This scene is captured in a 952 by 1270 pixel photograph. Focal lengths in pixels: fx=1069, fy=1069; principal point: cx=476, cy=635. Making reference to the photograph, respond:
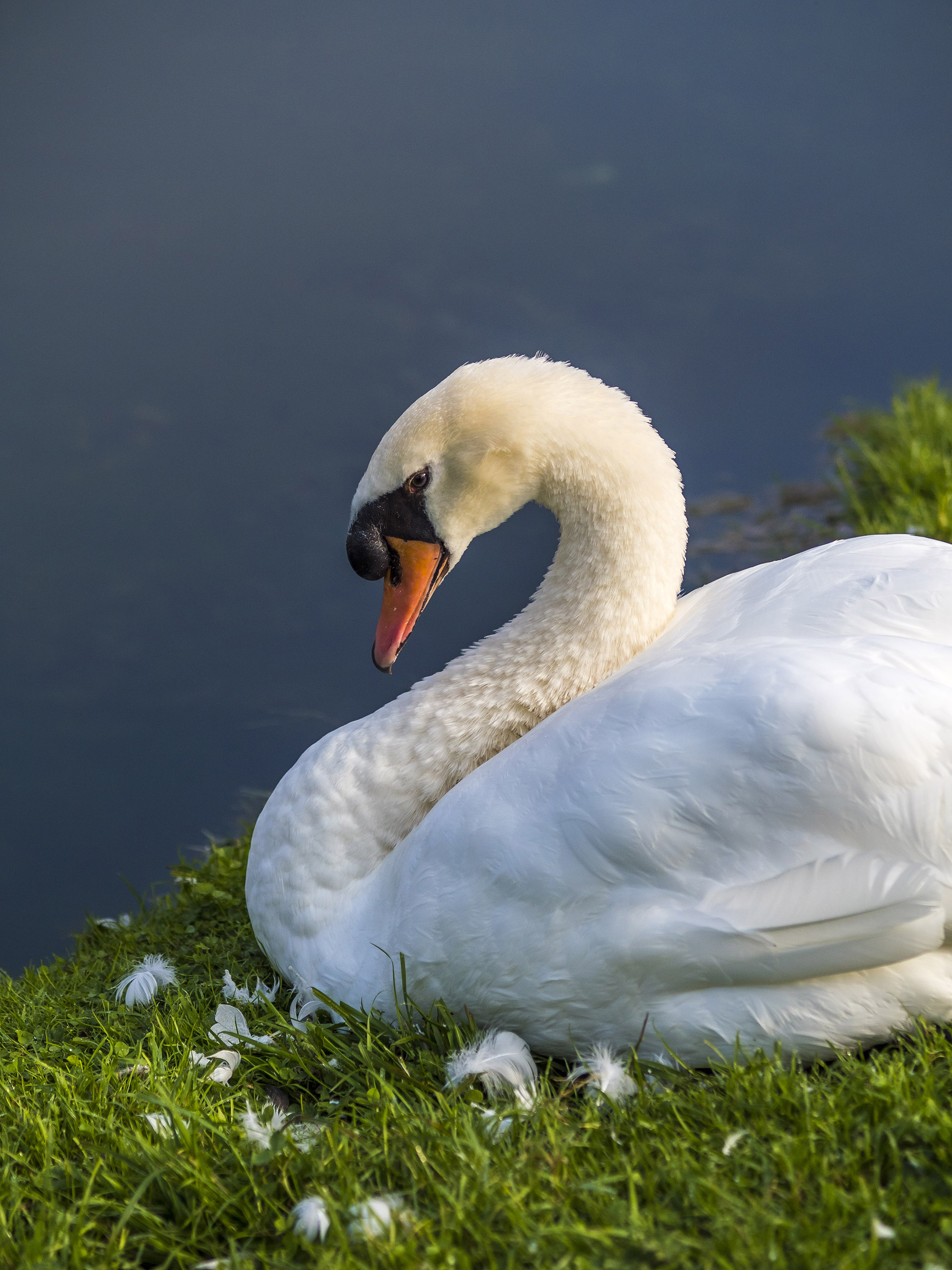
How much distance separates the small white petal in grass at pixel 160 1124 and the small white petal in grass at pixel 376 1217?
552 mm

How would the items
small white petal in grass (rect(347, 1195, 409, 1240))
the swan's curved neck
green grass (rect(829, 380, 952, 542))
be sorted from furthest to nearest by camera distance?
green grass (rect(829, 380, 952, 542)) < the swan's curved neck < small white petal in grass (rect(347, 1195, 409, 1240))

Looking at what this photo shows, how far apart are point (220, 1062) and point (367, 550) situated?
139 centimetres

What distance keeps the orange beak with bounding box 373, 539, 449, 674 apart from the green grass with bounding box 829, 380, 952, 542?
302 centimetres

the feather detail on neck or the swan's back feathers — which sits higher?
the feather detail on neck

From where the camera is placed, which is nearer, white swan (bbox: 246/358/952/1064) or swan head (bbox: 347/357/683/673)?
white swan (bbox: 246/358/952/1064)

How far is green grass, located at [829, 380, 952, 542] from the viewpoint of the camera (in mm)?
5453

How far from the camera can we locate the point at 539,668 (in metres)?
2.99

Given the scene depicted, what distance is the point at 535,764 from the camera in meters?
2.41

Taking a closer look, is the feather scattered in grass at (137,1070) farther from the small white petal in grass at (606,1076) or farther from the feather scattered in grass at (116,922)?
the feather scattered in grass at (116,922)

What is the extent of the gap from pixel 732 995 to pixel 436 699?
1.19 meters

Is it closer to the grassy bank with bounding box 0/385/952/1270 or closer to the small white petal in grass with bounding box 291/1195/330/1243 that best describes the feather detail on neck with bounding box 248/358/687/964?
the grassy bank with bounding box 0/385/952/1270

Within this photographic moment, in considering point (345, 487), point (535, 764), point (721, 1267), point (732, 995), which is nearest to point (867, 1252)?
point (721, 1267)

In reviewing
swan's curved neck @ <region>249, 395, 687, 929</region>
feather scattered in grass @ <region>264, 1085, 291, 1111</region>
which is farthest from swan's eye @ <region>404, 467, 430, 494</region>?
feather scattered in grass @ <region>264, 1085, 291, 1111</region>

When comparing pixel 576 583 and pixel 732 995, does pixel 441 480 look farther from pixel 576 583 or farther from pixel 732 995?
pixel 732 995
